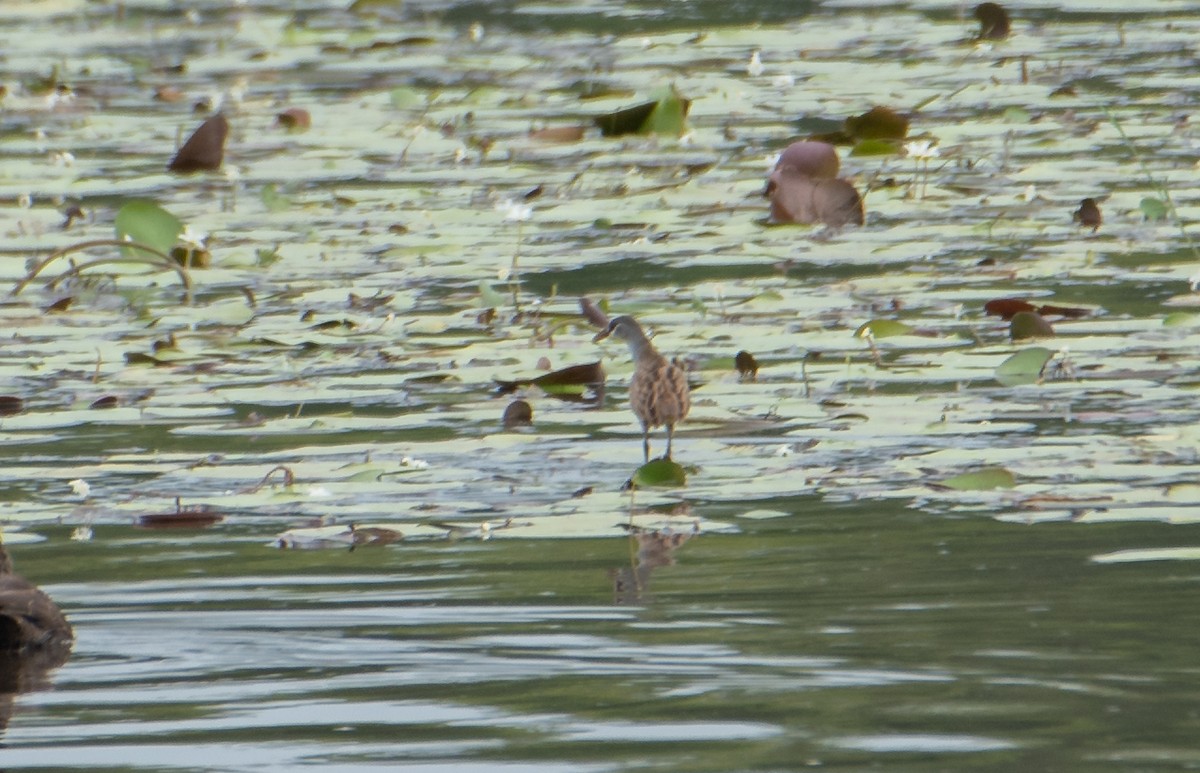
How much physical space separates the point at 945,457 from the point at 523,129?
5631 millimetres

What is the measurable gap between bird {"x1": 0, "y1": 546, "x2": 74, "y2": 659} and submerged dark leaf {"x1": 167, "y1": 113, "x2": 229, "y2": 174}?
5.45 metres

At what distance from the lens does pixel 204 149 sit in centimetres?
938

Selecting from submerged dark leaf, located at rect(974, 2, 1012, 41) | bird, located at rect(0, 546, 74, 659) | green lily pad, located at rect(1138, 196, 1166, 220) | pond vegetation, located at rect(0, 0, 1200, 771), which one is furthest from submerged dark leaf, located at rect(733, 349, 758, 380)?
submerged dark leaf, located at rect(974, 2, 1012, 41)

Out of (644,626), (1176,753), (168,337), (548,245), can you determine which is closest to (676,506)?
(644,626)

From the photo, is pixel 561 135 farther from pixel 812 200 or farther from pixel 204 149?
pixel 812 200

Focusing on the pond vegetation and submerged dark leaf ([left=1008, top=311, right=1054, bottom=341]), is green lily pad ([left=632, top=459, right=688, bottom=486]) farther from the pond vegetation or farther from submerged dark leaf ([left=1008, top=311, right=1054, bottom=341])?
submerged dark leaf ([left=1008, top=311, right=1054, bottom=341])

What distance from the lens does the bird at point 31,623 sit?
3908mm

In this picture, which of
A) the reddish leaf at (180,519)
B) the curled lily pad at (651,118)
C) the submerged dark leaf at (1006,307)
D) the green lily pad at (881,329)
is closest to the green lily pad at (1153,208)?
the submerged dark leaf at (1006,307)

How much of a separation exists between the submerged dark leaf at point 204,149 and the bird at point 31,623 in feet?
17.9

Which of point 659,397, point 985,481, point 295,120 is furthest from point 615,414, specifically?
point 295,120

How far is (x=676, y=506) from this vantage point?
481 centimetres

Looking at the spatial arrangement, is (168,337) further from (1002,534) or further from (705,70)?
(705,70)

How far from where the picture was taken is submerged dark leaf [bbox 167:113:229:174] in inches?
367

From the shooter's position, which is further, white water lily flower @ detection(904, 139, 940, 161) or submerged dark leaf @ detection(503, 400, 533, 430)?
white water lily flower @ detection(904, 139, 940, 161)
